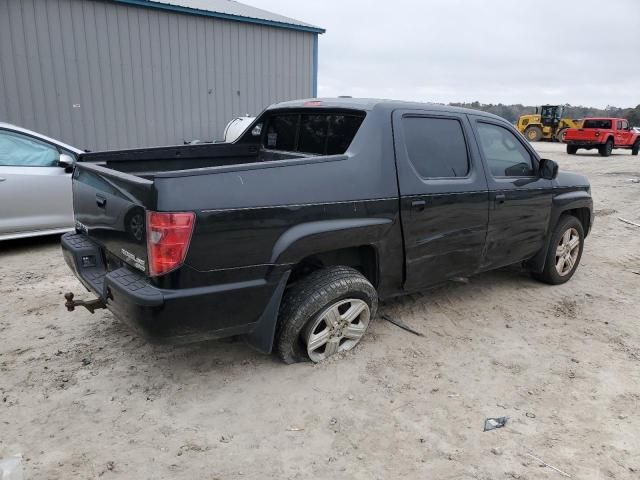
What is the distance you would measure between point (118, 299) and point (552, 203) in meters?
3.88

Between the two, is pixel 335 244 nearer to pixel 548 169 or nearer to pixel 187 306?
pixel 187 306

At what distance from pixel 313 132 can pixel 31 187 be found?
3717 mm

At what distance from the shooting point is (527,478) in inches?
95.0

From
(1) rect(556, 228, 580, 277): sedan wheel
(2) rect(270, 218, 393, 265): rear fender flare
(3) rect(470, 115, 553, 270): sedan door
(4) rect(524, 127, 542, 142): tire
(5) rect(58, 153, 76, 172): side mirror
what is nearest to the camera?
(2) rect(270, 218, 393, 265): rear fender flare

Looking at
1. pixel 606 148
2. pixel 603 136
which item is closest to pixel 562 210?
pixel 603 136

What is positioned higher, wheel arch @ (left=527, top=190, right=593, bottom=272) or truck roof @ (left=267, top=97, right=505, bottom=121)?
truck roof @ (left=267, top=97, right=505, bottom=121)

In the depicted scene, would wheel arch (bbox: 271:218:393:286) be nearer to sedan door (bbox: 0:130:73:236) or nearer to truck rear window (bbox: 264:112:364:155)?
truck rear window (bbox: 264:112:364:155)

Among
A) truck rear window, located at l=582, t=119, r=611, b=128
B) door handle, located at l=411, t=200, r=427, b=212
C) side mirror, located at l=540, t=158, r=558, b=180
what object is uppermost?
truck rear window, located at l=582, t=119, r=611, b=128

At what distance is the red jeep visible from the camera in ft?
79.7

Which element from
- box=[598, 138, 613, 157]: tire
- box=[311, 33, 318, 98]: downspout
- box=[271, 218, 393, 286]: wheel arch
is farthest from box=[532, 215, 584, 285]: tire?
box=[598, 138, 613, 157]: tire

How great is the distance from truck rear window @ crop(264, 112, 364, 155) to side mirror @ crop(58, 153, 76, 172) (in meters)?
2.88

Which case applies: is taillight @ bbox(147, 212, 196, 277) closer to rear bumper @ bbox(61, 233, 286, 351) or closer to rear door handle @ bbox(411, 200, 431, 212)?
rear bumper @ bbox(61, 233, 286, 351)

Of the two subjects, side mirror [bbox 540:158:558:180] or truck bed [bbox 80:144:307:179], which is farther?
side mirror [bbox 540:158:558:180]

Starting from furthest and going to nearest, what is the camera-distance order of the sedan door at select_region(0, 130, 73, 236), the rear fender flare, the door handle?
the sedan door at select_region(0, 130, 73, 236) < the door handle < the rear fender flare
